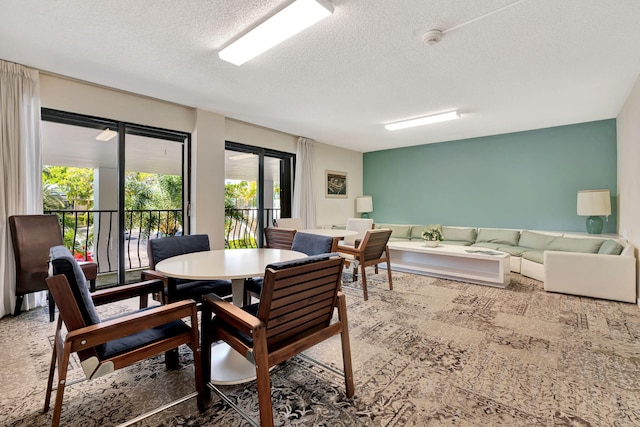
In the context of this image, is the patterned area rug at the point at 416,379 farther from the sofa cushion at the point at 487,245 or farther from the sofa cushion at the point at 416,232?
the sofa cushion at the point at 416,232

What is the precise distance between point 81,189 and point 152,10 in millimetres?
3264

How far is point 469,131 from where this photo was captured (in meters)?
5.53

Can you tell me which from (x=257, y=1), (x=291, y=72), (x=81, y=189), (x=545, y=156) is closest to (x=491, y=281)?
(x=545, y=156)

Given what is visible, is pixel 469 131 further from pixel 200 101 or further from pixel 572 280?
pixel 200 101

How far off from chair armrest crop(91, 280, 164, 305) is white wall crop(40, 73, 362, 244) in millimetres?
2263

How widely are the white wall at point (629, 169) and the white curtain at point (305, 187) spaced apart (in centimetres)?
467

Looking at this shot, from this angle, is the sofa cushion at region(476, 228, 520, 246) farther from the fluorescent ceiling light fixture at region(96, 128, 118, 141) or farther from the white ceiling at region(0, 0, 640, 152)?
the fluorescent ceiling light fixture at region(96, 128, 118, 141)

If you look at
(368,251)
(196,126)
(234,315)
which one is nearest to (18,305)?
(196,126)

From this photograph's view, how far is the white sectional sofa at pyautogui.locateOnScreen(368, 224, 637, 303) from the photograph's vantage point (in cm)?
334

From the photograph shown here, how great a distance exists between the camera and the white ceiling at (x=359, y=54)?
2100 millimetres

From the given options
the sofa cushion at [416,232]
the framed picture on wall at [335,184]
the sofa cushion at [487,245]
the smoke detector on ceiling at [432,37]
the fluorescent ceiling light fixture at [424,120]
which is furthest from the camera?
the framed picture on wall at [335,184]

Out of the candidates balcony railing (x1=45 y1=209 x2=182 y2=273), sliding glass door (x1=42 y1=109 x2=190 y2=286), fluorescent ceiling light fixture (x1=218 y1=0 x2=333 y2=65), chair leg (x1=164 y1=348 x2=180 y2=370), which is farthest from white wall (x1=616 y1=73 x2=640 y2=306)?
balcony railing (x1=45 y1=209 x2=182 y2=273)

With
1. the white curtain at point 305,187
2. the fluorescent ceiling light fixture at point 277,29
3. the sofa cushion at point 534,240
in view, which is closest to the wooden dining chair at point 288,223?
the white curtain at point 305,187

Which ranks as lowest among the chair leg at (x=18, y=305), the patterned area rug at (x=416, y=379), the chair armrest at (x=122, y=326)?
the patterned area rug at (x=416, y=379)
